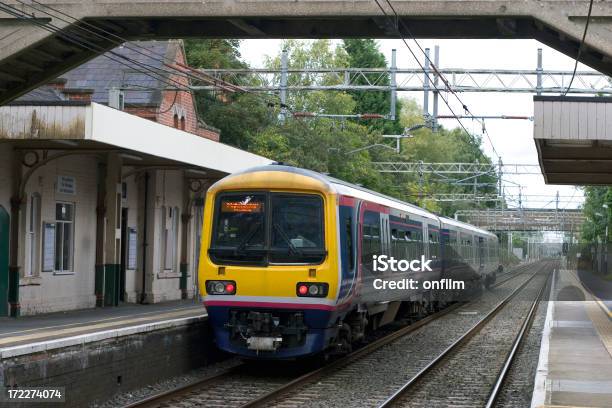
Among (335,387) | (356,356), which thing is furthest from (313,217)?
(356,356)

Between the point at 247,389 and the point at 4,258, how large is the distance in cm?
764

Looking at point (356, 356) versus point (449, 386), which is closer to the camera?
point (449, 386)

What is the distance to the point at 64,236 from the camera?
20.7 m

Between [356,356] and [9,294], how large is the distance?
670 centimetres

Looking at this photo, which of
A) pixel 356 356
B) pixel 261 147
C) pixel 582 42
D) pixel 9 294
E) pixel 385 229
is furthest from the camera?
pixel 261 147

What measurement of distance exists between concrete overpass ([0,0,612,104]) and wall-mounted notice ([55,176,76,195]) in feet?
14.9

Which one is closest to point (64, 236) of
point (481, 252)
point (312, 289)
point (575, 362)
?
point (312, 289)

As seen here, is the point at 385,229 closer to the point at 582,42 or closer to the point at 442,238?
the point at 582,42

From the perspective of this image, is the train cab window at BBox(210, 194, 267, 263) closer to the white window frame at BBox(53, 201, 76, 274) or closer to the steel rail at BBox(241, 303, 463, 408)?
the steel rail at BBox(241, 303, 463, 408)

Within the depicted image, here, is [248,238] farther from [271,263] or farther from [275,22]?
[275,22]

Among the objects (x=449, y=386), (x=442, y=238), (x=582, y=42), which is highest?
(x=582, y=42)

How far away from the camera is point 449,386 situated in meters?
13.2

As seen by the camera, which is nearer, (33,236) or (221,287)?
(221,287)

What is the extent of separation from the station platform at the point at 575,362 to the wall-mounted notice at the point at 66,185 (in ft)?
32.2
